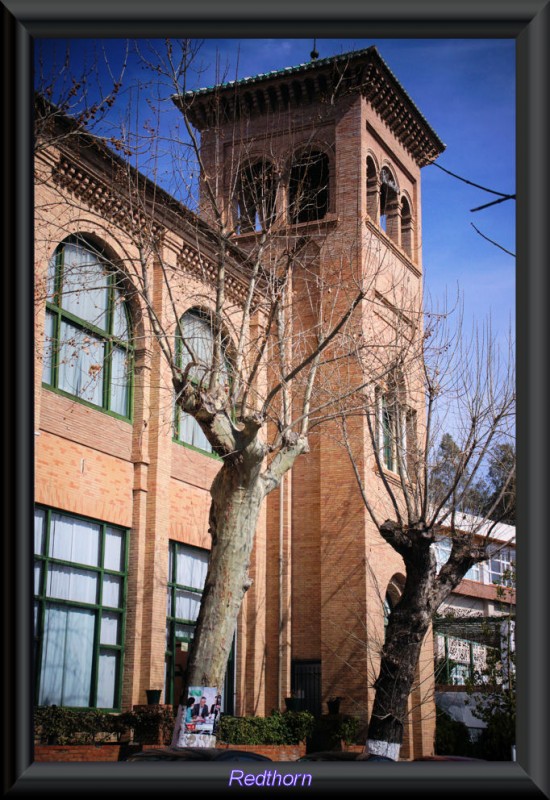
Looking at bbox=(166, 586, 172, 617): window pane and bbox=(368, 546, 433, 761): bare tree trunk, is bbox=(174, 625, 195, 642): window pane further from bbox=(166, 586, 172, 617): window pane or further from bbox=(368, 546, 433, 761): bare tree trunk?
bbox=(368, 546, 433, 761): bare tree trunk

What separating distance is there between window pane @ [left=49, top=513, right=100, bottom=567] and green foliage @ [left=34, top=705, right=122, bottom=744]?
8.40 ft

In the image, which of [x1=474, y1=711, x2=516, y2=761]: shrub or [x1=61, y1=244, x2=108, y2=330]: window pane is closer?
[x1=61, y1=244, x2=108, y2=330]: window pane

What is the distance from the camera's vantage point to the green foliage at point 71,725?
1519 centimetres

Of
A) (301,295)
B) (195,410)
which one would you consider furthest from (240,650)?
(195,410)

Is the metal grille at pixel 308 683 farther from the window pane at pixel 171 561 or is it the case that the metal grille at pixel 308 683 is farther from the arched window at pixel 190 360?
the arched window at pixel 190 360

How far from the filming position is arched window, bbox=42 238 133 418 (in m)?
17.0

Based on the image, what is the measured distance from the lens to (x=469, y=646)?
35.9 metres

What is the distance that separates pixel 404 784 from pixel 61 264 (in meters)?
13.3

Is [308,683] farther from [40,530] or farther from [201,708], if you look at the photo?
[201,708]

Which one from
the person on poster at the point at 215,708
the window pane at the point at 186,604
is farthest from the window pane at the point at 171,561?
the person on poster at the point at 215,708

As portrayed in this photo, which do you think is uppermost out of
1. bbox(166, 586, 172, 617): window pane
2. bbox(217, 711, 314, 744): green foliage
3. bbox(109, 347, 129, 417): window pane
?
bbox(109, 347, 129, 417): window pane

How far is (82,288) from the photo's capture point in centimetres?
1719

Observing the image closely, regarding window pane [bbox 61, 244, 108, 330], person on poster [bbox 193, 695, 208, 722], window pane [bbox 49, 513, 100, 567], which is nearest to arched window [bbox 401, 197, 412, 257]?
window pane [bbox 61, 244, 108, 330]

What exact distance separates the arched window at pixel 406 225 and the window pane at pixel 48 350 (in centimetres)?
1497
